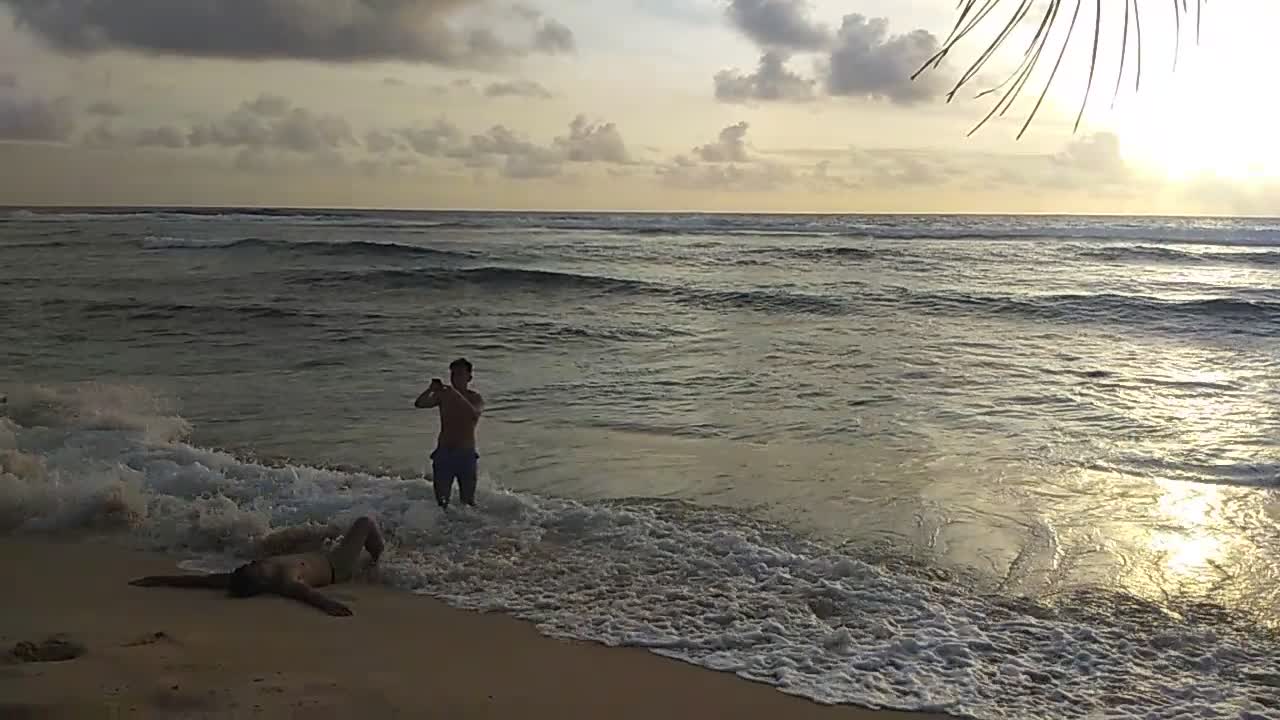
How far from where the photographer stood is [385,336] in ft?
56.0

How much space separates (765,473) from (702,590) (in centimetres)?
266

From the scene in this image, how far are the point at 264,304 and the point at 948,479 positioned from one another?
1694cm

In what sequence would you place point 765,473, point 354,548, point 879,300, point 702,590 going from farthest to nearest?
1. point 879,300
2. point 765,473
3. point 354,548
4. point 702,590

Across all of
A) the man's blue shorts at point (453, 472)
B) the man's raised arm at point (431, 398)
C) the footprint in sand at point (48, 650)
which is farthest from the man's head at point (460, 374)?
the footprint in sand at point (48, 650)

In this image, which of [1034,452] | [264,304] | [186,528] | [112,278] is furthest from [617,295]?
[186,528]

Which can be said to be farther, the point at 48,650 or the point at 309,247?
the point at 309,247

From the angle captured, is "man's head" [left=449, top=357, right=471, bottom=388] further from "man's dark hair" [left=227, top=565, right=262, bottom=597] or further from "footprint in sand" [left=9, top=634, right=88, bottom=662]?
"footprint in sand" [left=9, top=634, right=88, bottom=662]

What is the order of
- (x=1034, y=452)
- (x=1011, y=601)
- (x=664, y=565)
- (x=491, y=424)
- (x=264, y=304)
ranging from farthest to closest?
(x=264, y=304) < (x=491, y=424) < (x=1034, y=452) < (x=664, y=565) < (x=1011, y=601)

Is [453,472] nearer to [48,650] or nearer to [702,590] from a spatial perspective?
[702,590]

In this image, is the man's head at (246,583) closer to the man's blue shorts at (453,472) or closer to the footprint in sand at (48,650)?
the footprint in sand at (48,650)

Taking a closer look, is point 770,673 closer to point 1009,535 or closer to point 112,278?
point 1009,535

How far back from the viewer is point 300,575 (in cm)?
559

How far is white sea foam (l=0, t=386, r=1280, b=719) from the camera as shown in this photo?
4.69 metres

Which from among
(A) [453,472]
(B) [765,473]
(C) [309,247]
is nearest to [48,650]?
(A) [453,472]
